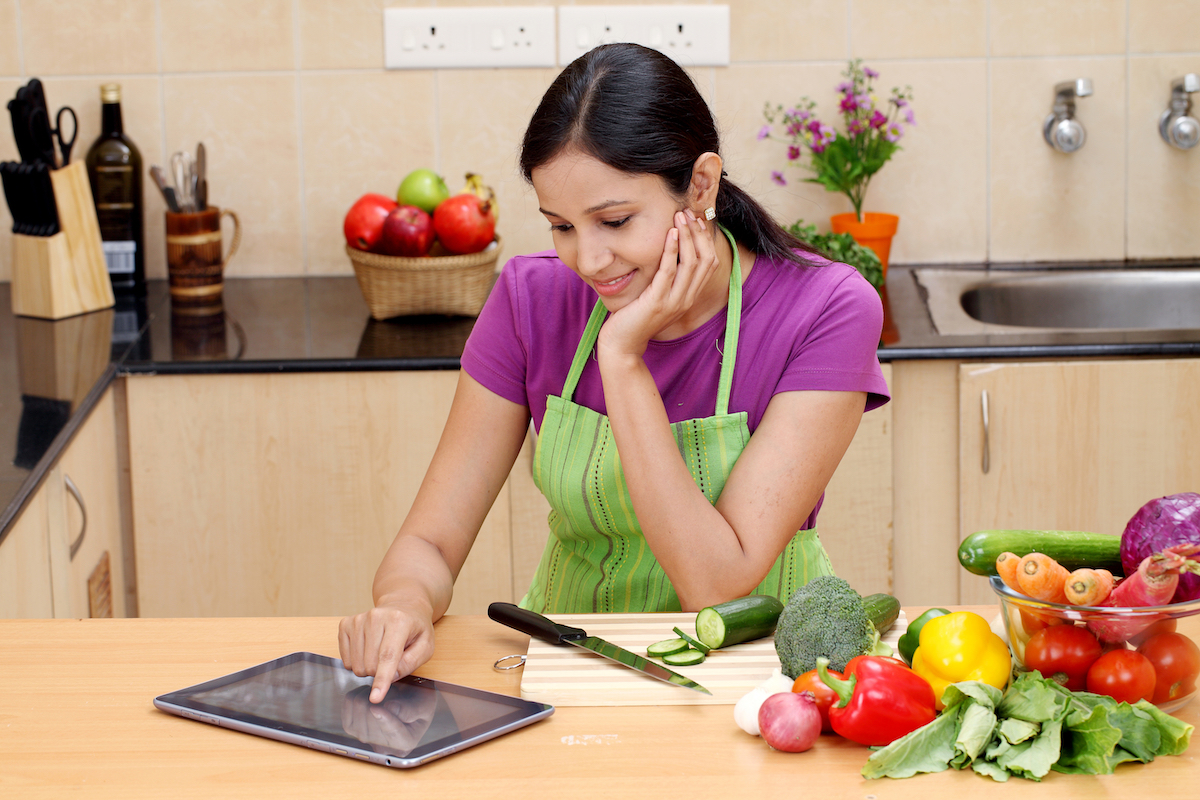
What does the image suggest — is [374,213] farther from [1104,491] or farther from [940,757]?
[940,757]

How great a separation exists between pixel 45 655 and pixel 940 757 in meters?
0.74

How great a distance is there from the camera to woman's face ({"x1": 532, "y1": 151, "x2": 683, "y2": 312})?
3.94 feet

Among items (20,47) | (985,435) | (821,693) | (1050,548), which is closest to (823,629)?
(821,693)

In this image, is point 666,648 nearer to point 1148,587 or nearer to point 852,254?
point 1148,587

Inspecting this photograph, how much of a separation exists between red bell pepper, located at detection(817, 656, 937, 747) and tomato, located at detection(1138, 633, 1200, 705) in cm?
15

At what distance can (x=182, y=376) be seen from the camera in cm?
199

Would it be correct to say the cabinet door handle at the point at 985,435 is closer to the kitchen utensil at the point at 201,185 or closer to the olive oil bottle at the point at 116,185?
the kitchen utensil at the point at 201,185

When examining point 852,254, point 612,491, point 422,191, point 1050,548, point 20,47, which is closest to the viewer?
point 1050,548

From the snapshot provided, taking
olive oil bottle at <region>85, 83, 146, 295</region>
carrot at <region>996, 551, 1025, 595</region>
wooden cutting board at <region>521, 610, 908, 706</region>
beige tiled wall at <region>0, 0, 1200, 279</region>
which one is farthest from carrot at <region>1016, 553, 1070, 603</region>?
olive oil bottle at <region>85, 83, 146, 295</region>

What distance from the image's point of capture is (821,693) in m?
0.86

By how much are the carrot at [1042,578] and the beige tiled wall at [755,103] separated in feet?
5.86

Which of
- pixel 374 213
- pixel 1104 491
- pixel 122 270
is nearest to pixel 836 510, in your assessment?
pixel 1104 491

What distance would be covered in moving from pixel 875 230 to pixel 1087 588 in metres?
1.66

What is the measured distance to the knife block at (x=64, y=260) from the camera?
7.18 feet
